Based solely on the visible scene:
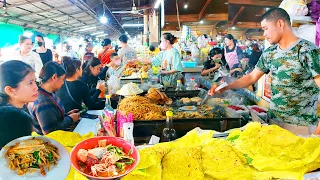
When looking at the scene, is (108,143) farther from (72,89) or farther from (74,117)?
(72,89)

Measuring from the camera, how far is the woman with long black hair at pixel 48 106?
2.35 meters

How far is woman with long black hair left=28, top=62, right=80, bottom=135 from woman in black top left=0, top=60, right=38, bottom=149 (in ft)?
2.68

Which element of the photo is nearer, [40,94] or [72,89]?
[40,94]

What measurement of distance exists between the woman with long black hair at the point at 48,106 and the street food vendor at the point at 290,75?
6.73ft

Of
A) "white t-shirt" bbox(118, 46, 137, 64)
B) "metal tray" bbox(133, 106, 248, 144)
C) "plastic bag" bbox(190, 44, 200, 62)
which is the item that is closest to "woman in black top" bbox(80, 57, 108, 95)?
"white t-shirt" bbox(118, 46, 137, 64)

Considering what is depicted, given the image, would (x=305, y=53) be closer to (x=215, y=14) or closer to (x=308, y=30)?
(x=308, y=30)

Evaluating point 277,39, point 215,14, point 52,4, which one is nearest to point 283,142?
point 277,39

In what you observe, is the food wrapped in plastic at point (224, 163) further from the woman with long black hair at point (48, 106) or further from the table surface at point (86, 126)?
the woman with long black hair at point (48, 106)

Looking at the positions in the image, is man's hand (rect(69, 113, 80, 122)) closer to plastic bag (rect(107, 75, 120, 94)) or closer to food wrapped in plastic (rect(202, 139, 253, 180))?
plastic bag (rect(107, 75, 120, 94))

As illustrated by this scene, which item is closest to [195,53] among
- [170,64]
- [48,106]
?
[170,64]

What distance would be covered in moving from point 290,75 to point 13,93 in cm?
211

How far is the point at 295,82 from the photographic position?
2168mm

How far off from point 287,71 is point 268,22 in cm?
46

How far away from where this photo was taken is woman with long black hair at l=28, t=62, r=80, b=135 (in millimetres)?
2350
